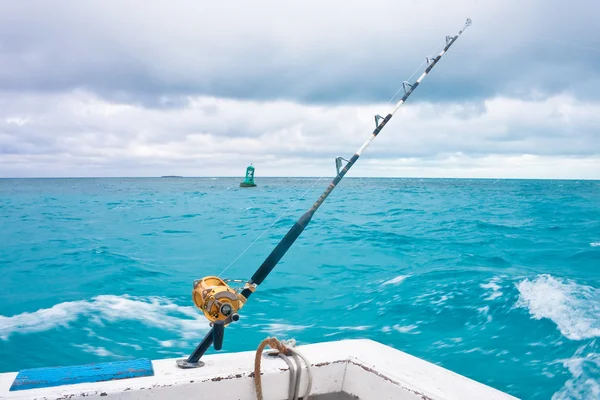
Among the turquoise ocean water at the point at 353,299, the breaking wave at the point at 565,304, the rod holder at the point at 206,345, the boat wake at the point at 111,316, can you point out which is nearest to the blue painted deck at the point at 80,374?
the rod holder at the point at 206,345

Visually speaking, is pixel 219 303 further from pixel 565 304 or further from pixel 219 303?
pixel 565 304

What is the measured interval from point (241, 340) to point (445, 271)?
4525mm

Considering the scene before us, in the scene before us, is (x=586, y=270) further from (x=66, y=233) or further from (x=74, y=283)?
(x=66, y=233)

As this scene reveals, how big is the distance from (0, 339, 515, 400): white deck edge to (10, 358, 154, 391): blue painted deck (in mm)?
44

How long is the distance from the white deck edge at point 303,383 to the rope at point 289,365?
0.03 meters

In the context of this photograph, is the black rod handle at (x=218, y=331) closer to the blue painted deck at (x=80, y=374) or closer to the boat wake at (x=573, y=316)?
Answer: the blue painted deck at (x=80, y=374)

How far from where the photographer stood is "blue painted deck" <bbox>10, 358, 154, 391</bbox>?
1.88 m

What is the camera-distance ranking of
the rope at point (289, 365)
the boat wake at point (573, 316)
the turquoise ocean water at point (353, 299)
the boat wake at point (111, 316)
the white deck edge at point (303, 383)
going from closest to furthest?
the white deck edge at point (303, 383) < the rope at point (289, 365) < the boat wake at point (573, 316) < the turquoise ocean water at point (353, 299) < the boat wake at point (111, 316)

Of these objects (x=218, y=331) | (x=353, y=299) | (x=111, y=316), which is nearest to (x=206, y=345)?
(x=218, y=331)

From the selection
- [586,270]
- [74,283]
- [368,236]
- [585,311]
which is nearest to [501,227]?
[368,236]

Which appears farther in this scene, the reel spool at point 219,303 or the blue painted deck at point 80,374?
the reel spool at point 219,303

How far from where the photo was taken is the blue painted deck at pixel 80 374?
188 cm

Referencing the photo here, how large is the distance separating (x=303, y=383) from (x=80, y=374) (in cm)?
99

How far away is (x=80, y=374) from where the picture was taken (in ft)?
6.49
